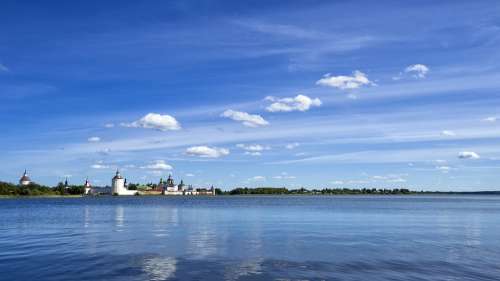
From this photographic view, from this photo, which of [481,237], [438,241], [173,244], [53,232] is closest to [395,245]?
[438,241]

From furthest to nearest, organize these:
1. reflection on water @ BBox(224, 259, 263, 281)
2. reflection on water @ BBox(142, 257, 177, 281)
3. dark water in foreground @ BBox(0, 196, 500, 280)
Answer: dark water in foreground @ BBox(0, 196, 500, 280) < reflection on water @ BBox(224, 259, 263, 281) < reflection on water @ BBox(142, 257, 177, 281)

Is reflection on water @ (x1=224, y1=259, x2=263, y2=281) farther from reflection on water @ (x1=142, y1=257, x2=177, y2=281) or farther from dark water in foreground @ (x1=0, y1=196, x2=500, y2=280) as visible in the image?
reflection on water @ (x1=142, y1=257, x2=177, y2=281)

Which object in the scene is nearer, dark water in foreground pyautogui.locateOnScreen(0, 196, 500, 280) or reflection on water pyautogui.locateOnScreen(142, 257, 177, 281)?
reflection on water pyautogui.locateOnScreen(142, 257, 177, 281)

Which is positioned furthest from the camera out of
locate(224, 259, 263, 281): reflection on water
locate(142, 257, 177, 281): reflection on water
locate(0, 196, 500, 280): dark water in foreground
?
locate(0, 196, 500, 280): dark water in foreground

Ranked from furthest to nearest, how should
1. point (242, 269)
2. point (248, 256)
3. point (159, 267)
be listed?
point (248, 256) < point (159, 267) < point (242, 269)

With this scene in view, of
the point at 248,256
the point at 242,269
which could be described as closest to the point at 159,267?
the point at 242,269

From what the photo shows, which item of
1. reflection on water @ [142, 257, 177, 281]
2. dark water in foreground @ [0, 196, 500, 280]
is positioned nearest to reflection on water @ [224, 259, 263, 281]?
dark water in foreground @ [0, 196, 500, 280]

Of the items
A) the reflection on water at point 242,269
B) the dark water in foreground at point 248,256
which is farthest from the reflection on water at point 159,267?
the reflection on water at point 242,269

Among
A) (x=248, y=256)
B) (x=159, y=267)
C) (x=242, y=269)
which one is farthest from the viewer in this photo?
(x=248, y=256)

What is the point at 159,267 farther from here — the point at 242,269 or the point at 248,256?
the point at 248,256

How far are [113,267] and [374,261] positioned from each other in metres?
13.1

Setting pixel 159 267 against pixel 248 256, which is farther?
pixel 248 256

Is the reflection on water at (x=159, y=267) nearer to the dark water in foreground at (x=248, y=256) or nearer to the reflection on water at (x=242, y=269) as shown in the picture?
the dark water in foreground at (x=248, y=256)

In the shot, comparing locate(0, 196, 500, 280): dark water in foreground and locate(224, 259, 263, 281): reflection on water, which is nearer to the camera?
locate(224, 259, 263, 281): reflection on water
